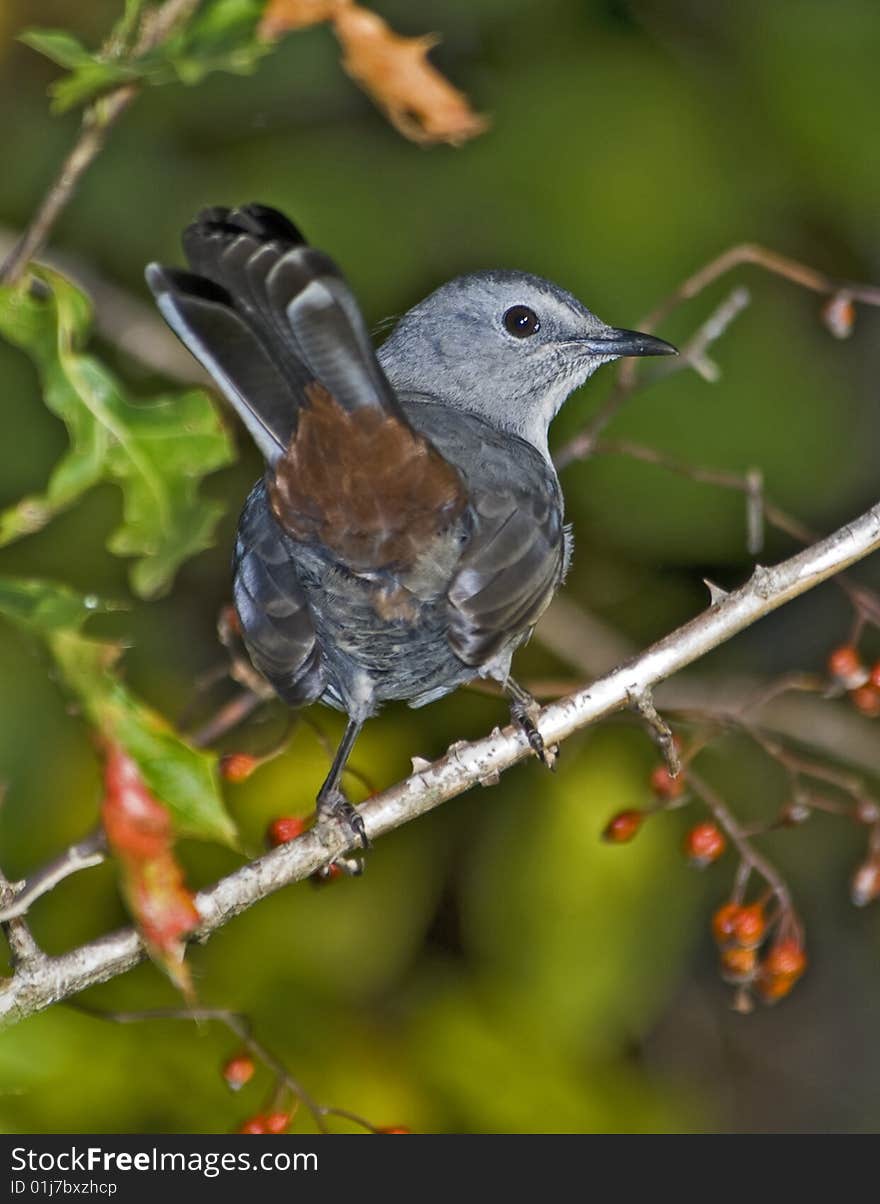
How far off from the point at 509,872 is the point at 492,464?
4.13 feet

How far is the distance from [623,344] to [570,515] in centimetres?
95

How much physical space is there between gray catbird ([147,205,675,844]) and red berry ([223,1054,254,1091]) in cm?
65

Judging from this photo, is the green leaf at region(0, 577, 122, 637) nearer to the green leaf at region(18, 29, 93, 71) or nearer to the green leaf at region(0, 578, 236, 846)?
the green leaf at region(0, 578, 236, 846)

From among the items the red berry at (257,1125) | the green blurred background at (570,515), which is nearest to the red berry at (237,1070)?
the red berry at (257,1125)

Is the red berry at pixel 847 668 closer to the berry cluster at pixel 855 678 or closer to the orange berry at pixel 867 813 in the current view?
the berry cluster at pixel 855 678

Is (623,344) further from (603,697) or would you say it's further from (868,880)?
(868,880)

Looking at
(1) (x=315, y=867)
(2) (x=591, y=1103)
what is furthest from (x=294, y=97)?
(2) (x=591, y=1103)

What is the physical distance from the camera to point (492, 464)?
3.65 metres

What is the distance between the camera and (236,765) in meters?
3.64

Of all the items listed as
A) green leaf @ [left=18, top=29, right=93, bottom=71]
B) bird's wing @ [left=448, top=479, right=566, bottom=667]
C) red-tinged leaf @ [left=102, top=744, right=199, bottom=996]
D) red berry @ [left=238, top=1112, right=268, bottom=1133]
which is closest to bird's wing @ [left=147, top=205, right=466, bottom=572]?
bird's wing @ [left=448, top=479, right=566, bottom=667]

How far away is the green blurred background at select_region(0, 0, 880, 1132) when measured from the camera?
4.02 meters

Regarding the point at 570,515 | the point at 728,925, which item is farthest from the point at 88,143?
the point at 570,515

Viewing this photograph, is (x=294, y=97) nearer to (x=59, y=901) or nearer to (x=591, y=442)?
(x=591, y=442)

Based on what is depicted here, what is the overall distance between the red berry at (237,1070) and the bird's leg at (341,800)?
65cm
